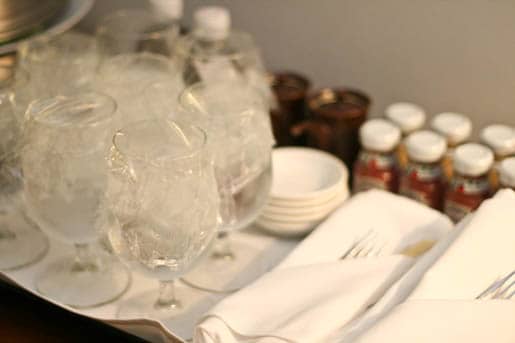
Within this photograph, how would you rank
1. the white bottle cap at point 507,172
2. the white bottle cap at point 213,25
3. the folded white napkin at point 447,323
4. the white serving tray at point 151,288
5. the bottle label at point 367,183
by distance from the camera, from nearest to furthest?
the folded white napkin at point 447,323 → the white serving tray at point 151,288 → the white bottle cap at point 507,172 → the bottle label at point 367,183 → the white bottle cap at point 213,25

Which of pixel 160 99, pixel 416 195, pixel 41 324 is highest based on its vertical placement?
pixel 160 99

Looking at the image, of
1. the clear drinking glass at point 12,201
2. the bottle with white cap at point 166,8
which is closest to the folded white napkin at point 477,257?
the clear drinking glass at point 12,201

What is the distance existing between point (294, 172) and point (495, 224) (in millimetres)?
289

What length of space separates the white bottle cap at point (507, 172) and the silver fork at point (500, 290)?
5.7 inches

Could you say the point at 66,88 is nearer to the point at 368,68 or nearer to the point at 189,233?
the point at 189,233

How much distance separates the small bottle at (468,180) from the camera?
84 cm

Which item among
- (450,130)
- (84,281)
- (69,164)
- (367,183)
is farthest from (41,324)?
(450,130)

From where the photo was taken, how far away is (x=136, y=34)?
1038 mm

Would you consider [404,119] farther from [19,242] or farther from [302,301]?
[19,242]

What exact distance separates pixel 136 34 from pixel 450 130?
0.43 m

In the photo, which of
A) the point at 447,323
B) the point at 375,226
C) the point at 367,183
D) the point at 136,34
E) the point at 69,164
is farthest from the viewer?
the point at 136,34

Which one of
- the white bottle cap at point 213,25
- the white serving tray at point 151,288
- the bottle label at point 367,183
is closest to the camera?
the white serving tray at point 151,288

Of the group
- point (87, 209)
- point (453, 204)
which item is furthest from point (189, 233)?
point (453, 204)

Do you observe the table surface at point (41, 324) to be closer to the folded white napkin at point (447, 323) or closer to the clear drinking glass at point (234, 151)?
the clear drinking glass at point (234, 151)
